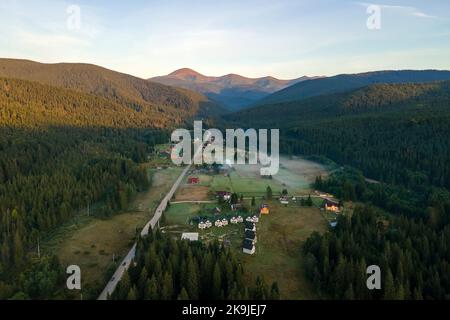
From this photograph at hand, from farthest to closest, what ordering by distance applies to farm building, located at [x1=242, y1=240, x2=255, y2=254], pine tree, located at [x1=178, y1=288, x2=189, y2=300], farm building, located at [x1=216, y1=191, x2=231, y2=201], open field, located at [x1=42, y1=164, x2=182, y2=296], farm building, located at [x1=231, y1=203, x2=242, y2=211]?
farm building, located at [x1=216, y1=191, x2=231, y2=201]
farm building, located at [x1=231, y1=203, x2=242, y2=211]
farm building, located at [x1=242, y1=240, x2=255, y2=254]
open field, located at [x1=42, y1=164, x2=182, y2=296]
pine tree, located at [x1=178, y1=288, x2=189, y2=300]

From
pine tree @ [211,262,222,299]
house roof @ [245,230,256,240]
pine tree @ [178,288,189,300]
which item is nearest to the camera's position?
pine tree @ [178,288,189,300]

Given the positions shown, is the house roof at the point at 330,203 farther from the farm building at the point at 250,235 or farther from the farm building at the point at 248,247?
the farm building at the point at 248,247

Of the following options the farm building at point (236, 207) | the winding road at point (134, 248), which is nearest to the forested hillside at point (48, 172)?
the winding road at point (134, 248)

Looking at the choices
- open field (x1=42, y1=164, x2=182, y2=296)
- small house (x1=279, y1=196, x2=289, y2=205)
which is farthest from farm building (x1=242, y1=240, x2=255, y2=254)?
small house (x1=279, y1=196, x2=289, y2=205)

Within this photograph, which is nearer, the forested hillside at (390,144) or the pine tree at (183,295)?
the pine tree at (183,295)

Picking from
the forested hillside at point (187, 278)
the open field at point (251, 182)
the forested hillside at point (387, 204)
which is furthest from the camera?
the open field at point (251, 182)

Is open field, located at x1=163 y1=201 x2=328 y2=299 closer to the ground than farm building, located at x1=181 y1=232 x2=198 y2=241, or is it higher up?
closer to the ground

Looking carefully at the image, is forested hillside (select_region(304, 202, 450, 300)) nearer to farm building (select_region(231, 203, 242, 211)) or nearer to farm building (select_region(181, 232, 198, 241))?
farm building (select_region(181, 232, 198, 241))
